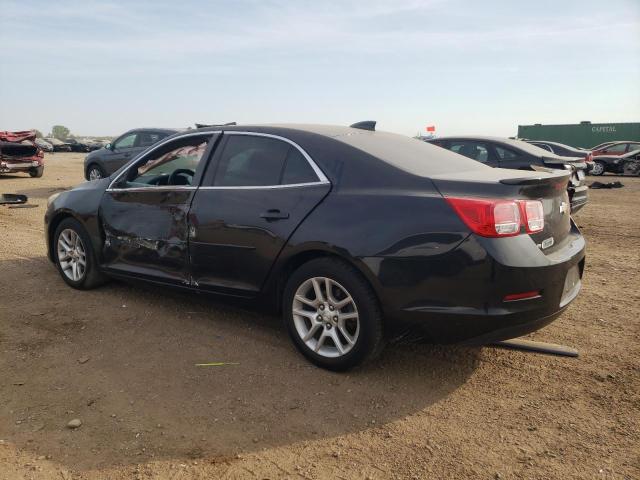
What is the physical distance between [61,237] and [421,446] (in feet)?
13.4

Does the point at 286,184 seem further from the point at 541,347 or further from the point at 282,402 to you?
the point at 541,347

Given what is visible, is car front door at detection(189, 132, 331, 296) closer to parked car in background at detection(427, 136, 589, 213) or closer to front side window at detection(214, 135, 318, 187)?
front side window at detection(214, 135, 318, 187)

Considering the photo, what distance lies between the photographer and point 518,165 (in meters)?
9.23

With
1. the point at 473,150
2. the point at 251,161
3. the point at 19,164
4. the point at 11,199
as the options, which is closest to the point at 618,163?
the point at 473,150

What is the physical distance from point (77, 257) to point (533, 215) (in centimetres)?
413

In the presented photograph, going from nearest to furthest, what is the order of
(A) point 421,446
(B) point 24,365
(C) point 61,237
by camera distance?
(A) point 421,446
(B) point 24,365
(C) point 61,237

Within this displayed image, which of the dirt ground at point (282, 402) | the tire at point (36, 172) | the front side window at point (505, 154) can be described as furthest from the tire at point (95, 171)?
the dirt ground at point (282, 402)

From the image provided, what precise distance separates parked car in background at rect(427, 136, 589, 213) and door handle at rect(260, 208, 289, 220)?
6500mm

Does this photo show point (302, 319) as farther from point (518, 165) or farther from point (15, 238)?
point (518, 165)

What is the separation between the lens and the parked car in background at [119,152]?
521 inches

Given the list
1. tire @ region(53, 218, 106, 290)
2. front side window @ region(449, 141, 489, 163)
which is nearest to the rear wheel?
front side window @ region(449, 141, 489, 163)

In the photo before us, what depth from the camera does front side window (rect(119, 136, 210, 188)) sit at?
14.0 ft

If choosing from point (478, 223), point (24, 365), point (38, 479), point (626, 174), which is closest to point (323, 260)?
point (478, 223)

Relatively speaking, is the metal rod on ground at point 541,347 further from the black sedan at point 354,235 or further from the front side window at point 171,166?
the front side window at point 171,166
